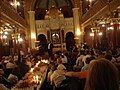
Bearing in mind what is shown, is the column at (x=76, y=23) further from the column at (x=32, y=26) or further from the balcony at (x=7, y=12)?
the balcony at (x=7, y=12)

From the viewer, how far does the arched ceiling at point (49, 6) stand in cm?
4016

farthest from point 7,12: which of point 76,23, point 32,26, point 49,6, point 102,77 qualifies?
point 49,6

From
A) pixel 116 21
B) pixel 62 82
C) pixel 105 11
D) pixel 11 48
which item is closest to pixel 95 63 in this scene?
pixel 62 82

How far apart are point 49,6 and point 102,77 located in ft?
130

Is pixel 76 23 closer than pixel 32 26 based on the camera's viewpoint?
Yes

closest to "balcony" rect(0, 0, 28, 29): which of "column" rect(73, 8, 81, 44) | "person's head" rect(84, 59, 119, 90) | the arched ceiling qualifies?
"person's head" rect(84, 59, 119, 90)

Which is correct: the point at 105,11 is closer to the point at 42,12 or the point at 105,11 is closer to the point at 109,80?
the point at 109,80

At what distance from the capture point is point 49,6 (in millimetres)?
41500

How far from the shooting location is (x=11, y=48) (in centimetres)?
2755

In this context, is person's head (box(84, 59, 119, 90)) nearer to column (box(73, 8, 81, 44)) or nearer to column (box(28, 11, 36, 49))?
column (box(73, 8, 81, 44))

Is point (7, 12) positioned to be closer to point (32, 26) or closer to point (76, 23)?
point (32, 26)

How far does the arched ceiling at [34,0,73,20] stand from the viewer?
40.2 metres

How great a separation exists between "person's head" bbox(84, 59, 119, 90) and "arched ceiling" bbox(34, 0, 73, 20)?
37686 millimetres

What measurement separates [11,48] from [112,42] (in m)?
9.58
